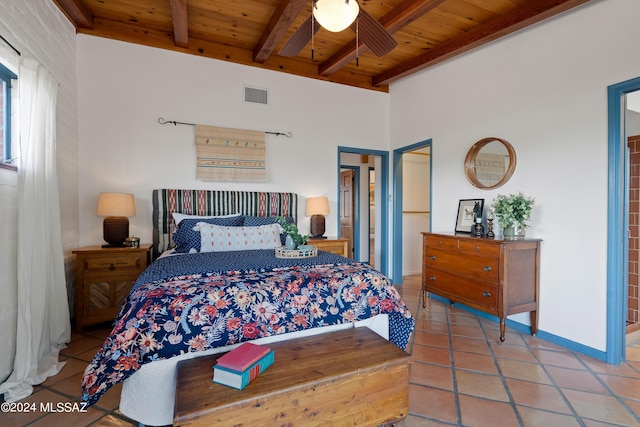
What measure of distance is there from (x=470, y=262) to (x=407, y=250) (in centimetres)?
211

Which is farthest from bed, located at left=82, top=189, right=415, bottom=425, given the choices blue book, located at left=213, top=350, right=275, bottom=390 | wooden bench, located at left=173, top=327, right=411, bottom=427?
blue book, located at left=213, top=350, right=275, bottom=390

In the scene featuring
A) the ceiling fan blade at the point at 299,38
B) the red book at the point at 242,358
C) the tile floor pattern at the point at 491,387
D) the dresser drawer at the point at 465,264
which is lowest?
the tile floor pattern at the point at 491,387

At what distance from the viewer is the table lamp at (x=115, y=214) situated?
3.03m

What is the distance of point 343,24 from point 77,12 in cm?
286

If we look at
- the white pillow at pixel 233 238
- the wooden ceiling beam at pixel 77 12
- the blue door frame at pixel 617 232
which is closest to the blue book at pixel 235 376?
the white pillow at pixel 233 238

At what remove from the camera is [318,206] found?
13.5 ft

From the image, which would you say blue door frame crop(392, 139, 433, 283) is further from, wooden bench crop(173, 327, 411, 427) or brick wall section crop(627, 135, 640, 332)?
wooden bench crop(173, 327, 411, 427)

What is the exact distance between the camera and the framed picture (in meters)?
3.46

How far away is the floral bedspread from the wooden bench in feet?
0.45

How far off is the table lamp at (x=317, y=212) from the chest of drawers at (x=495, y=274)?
161 cm

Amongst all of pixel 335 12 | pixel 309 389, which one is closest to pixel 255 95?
pixel 335 12

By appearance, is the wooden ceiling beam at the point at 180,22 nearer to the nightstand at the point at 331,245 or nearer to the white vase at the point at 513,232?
the nightstand at the point at 331,245

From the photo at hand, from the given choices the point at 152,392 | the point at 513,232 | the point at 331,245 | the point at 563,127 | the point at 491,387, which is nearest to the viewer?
the point at 152,392

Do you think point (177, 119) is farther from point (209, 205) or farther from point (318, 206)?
point (318, 206)
